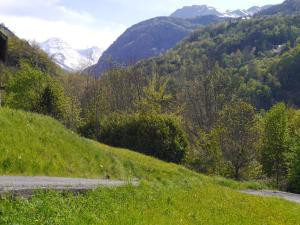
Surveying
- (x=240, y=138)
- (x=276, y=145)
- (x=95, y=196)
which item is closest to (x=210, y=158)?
(x=240, y=138)

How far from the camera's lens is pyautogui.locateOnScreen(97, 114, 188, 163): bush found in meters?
54.0

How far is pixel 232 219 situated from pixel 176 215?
2570 millimetres

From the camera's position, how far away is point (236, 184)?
44.7 m

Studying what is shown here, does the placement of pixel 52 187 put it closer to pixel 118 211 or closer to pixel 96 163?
pixel 118 211

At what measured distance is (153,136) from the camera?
54562 mm

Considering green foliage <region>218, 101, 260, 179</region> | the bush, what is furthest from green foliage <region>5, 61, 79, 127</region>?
green foliage <region>218, 101, 260, 179</region>

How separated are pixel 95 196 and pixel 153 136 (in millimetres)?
39640

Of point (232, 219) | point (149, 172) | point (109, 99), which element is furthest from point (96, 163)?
point (109, 99)

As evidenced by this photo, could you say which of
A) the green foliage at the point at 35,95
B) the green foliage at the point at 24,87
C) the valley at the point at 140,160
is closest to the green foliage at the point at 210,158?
the valley at the point at 140,160

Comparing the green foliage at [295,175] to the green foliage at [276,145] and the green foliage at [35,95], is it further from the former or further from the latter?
the green foliage at [35,95]

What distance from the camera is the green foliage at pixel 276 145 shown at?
7506 centimetres

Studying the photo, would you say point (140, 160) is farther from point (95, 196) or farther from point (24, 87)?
point (24, 87)

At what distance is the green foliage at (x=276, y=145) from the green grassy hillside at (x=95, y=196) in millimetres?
37470

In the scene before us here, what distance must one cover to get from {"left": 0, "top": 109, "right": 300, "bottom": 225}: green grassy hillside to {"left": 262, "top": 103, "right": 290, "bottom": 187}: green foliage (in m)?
37.5
